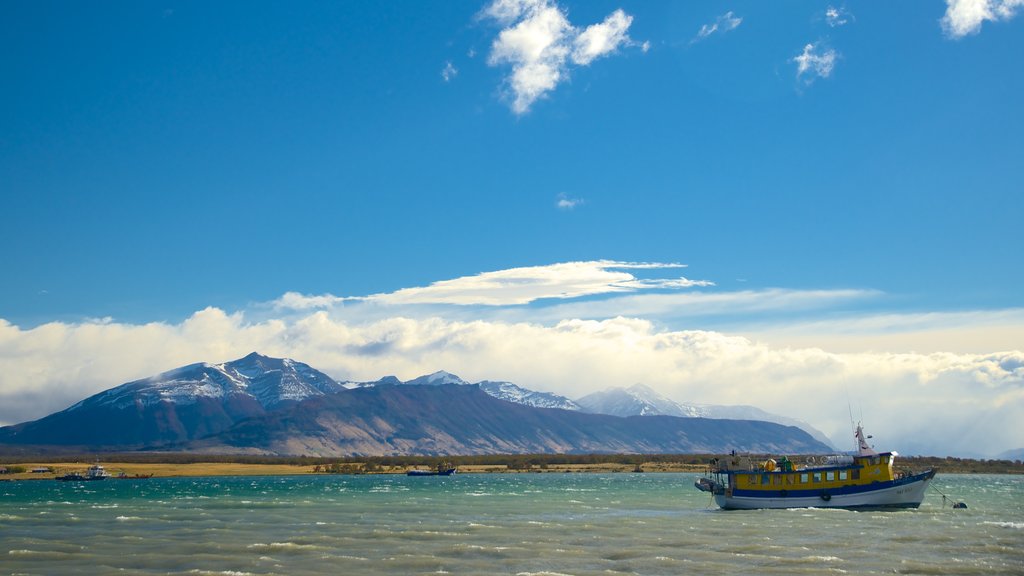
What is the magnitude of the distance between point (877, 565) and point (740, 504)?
40549 millimetres

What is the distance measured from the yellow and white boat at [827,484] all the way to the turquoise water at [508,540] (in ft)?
7.20

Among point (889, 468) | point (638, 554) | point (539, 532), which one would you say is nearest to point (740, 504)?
point (889, 468)

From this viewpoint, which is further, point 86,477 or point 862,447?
point 86,477

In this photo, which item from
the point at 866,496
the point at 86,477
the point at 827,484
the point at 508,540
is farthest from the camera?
the point at 86,477

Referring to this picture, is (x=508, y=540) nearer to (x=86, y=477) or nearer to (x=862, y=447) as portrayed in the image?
(x=862, y=447)

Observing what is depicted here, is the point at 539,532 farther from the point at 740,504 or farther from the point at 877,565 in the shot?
the point at 740,504

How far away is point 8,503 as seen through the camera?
100500 millimetres

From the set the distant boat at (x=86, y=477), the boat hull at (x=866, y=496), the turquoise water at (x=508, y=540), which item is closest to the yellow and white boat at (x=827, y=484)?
the boat hull at (x=866, y=496)

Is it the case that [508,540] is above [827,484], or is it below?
below

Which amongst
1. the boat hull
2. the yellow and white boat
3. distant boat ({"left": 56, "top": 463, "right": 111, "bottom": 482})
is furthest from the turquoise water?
distant boat ({"left": 56, "top": 463, "right": 111, "bottom": 482})

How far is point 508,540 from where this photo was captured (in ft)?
177

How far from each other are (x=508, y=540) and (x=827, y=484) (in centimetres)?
3993

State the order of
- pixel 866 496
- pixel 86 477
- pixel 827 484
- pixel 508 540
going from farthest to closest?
pixel 86 477
pixel 827 484
pixel 866 496
pixel 508 540

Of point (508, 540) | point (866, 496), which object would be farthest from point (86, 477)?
point (866, 496)
